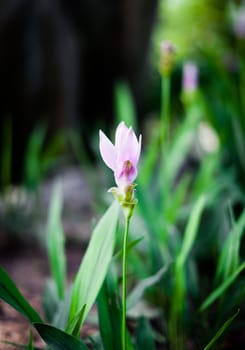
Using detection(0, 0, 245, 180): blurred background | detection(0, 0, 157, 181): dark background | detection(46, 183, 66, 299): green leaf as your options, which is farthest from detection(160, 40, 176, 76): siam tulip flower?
detection(0, 0, 157, 181): dark background

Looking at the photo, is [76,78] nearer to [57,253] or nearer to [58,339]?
[57,253]

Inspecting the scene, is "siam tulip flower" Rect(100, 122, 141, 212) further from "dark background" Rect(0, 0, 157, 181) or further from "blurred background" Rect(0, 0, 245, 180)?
"dark background" Rect(0, 0, 157, 181)

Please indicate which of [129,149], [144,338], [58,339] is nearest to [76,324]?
[58,339]

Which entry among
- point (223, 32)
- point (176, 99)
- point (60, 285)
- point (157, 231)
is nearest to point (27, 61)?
point (157, 231)

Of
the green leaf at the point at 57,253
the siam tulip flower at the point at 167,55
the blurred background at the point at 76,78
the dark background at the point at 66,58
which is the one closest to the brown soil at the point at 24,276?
the green leaf at the point at 57,253

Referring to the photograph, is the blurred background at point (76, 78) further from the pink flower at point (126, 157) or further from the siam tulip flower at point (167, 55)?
the pink flower at point (126, 157)

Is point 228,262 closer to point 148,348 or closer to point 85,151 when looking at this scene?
point 148,348
